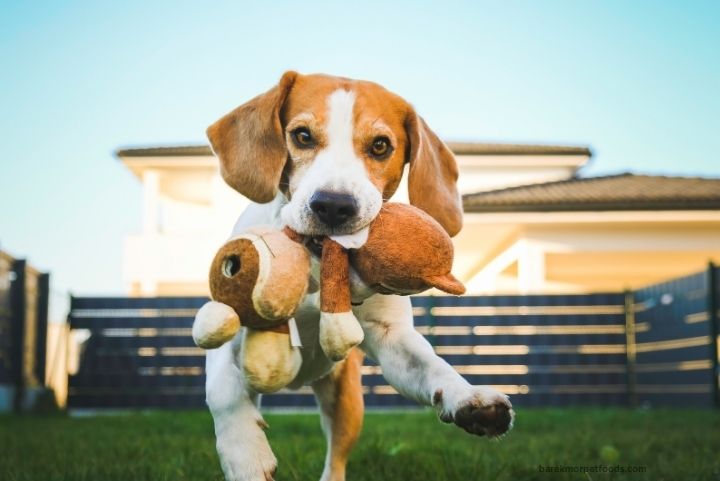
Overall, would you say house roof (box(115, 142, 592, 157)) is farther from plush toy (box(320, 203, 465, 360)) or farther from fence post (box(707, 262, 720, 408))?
plush toy (box(320, 203, 465, 360))

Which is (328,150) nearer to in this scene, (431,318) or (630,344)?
(431,318)

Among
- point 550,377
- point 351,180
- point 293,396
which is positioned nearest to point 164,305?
point 293,396

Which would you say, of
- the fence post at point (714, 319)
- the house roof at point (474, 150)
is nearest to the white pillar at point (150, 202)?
the house roof at point (474, 150)

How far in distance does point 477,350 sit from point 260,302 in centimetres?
937

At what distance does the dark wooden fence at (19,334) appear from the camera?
32.3 ft

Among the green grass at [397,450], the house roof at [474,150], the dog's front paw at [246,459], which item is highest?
the house roof at [474,150]

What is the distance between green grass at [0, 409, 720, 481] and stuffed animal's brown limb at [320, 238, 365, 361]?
1.25 metres

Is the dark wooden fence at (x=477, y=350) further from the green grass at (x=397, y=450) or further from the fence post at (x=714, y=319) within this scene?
the green grass at (x=397, y=450)

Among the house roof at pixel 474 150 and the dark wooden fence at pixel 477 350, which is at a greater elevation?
the house roof at pixel 474 150

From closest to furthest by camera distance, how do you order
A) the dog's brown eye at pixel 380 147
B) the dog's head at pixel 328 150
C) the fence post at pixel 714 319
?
the dog's head at pixel 328 150 → the dog's brown eye at pixel 380 147 → the fence post at pixel 714 319

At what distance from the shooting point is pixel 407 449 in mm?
4367

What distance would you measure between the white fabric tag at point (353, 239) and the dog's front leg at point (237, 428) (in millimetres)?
512

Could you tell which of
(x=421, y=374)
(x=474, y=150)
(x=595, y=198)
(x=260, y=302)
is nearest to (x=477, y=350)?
(x=595, y=198)

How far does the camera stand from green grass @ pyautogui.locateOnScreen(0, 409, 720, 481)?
11.8ft
